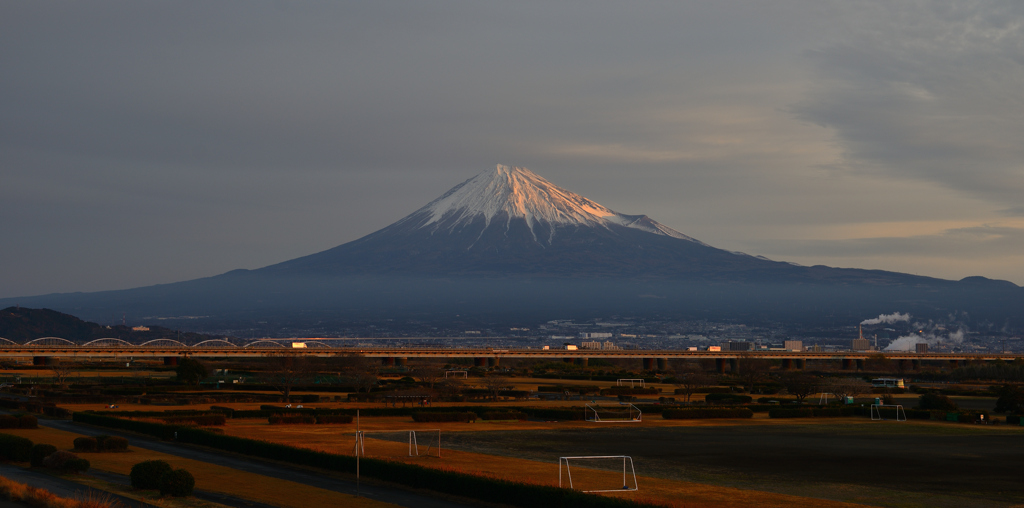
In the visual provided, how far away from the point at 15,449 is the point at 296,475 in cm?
1252

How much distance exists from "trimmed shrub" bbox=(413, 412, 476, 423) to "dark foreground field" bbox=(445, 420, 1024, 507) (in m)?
9.06

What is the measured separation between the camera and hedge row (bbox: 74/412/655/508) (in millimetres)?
32156

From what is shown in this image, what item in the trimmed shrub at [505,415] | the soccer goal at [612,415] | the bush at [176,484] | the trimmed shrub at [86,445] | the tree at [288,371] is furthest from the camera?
the tree at [288,371]

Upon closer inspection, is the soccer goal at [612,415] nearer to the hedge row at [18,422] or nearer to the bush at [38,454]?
the hedge row at [18,422]

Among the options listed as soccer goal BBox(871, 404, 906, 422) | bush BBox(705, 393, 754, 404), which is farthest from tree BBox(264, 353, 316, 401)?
soccer goal BBox(871, 404, 906, 422)

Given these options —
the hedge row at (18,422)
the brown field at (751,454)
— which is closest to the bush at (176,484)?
the brown field at (751,454)

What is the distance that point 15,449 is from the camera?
43312 mm

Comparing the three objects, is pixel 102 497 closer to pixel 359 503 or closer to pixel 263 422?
pixel 359 503

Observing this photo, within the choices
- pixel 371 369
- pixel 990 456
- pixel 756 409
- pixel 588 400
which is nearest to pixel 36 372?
pixel 371 369

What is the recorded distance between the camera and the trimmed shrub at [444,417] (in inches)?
2800

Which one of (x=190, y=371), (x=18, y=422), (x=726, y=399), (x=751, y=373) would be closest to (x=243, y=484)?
(x=18, y=422)

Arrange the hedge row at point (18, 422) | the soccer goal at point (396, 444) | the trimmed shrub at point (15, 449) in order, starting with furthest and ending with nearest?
the hedge row at point (18, 422) < the soccer goal at point (396, 444) < the trimmed shrub at point (15, 449)

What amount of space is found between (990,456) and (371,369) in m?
93.7

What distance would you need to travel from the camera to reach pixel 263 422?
69.9m
